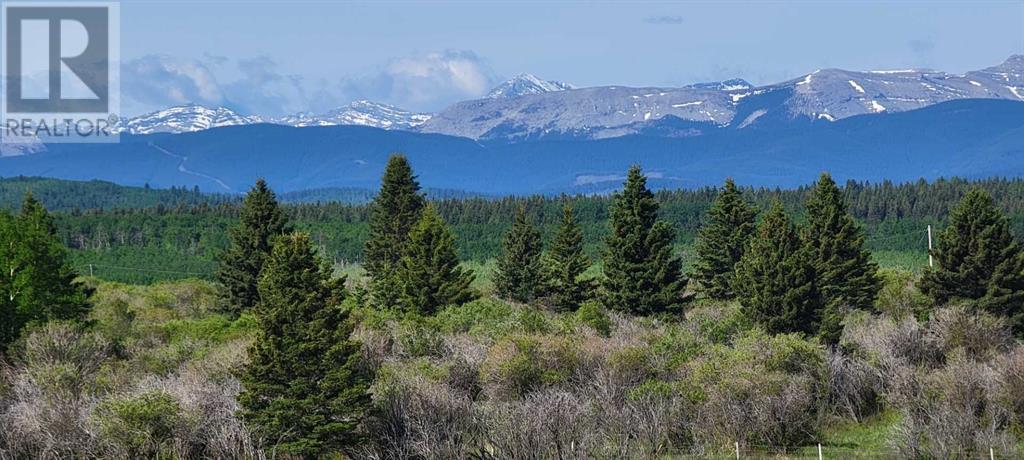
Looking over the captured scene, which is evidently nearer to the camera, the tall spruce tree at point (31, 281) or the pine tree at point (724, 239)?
the tall spruce tree at point (31, 281)

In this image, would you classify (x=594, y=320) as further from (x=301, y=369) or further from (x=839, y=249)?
(x=839, y=249)

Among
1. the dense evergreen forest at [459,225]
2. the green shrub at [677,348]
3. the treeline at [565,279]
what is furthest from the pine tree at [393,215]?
the dense evergreen forest at [459,225]

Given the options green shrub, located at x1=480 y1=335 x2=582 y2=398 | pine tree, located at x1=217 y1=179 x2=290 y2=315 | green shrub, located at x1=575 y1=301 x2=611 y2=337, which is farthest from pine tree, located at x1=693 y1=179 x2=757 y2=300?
green shrub, located at x1=480 y1=335 x2=582 y2=398

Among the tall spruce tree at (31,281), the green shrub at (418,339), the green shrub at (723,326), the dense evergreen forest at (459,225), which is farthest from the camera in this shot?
the dense evergreen forest at (459,225)

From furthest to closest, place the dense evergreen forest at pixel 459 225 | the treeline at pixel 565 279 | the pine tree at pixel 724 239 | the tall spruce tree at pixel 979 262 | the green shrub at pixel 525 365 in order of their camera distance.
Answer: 1. the dense evergreen forest at pixel 459 225
2. the pine tree at pixel 724 239
3. the tall spruce tree at pixel 979 262
4. the green shrub at pixel 525 365
5. the treeline at pixel 565 279

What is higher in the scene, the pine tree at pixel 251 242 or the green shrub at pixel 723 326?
the pine tree at pixel 251 242

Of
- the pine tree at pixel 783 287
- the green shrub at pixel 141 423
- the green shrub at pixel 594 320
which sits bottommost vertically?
the green shrub at pixel 141 423

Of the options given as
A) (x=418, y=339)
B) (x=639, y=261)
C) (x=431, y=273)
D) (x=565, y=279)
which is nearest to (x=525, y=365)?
(x=418, y=339)

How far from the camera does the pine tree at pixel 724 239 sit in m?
66.1

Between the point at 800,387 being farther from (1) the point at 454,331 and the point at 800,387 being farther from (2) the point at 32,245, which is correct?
(2) the point at 32,245

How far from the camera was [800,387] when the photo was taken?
113 ft

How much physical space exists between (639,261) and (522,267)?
10154 millimetres

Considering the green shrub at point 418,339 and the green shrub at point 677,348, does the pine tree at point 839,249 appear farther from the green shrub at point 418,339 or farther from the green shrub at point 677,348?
the green shrub at point 418,339

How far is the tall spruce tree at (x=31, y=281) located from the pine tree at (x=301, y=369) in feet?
68.2
